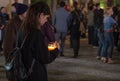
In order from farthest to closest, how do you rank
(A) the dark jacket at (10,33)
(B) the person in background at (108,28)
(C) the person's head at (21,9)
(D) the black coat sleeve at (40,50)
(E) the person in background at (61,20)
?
(E) the person in background at (61,20) → (B) the person in background at (108,28) → (A) the dark jacket at (10,33) → (C) the person's head at (21,9) → (D) the black coat sleeve at (40,50)

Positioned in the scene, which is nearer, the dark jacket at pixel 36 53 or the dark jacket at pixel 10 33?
the dark jacket at pixel 36 53

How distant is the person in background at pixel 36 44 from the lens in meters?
4.66

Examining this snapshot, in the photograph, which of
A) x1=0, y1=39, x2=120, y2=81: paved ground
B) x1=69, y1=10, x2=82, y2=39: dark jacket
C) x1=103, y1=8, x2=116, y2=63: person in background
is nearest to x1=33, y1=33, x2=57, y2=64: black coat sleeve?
x1=0, y1=39, x2=120, y2=81: paved ground

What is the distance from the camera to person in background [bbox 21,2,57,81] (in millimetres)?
4662

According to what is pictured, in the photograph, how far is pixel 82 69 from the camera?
11922 millimetres

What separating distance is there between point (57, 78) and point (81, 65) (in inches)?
101

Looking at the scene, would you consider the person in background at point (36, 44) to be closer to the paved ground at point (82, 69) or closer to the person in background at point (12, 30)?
the person in background at point (12, 30)

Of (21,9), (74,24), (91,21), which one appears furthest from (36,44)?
(91,21)

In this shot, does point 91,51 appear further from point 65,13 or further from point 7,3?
point 7,3

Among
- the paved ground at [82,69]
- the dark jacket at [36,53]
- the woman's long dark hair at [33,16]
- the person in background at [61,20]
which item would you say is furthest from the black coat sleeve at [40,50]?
the person in background at [61,20]

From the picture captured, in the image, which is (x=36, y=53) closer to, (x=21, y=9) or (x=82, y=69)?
(x=21, y=9)

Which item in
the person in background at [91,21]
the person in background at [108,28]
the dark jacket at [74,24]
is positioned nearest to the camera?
the person in background at [108,28]

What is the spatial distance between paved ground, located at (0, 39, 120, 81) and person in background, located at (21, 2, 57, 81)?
5.40 metres

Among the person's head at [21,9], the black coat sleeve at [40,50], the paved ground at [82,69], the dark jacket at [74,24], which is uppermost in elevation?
the person's head at [21,9]
